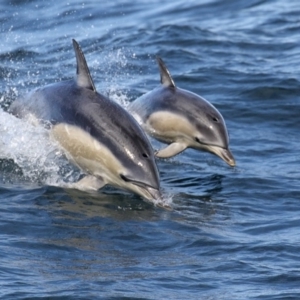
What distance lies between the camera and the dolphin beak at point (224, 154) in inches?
465

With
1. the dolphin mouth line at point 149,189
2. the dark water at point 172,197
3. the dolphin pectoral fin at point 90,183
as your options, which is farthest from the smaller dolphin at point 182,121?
the dolphin mouth line at point 149,189

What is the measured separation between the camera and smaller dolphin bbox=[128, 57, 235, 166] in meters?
11.9

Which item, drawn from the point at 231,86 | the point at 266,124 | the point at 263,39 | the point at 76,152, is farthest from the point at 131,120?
the point at 263,39

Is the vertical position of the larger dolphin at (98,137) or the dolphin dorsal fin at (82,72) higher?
the dolphin dorsal fin at (82,72)

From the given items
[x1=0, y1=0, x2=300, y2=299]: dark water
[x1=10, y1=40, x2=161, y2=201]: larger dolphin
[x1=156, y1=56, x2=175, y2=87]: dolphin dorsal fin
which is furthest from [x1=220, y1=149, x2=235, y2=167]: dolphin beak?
[x1=10, y1=40, x2=161, y2=201]: larger dolphin

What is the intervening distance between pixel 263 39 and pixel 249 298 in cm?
1263

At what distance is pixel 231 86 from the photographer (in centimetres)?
1630

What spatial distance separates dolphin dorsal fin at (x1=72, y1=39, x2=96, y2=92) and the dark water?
2.43ft

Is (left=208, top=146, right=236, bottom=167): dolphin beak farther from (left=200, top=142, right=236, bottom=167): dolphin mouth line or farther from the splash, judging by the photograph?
the splash

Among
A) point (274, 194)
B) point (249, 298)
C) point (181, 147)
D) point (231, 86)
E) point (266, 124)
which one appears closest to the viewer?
point (249, 298)

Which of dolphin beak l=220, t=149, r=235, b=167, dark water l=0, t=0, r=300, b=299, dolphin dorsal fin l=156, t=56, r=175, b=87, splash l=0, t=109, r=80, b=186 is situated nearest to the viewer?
dark water l=0, t=0, r=300, b=299

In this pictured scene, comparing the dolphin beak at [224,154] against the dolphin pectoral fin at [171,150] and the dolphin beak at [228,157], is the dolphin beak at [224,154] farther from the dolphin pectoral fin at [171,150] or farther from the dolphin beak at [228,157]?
the dolphin pectoral fin at [171,150]

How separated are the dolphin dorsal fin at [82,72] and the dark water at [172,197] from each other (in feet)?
2.43

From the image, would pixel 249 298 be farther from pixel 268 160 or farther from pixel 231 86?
pixel 231 86
